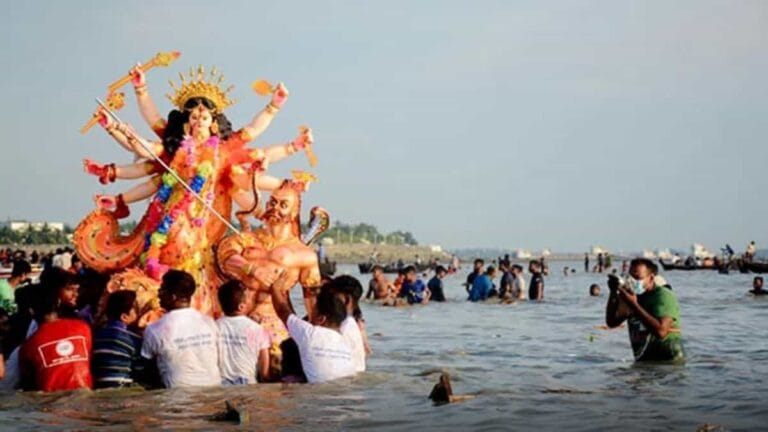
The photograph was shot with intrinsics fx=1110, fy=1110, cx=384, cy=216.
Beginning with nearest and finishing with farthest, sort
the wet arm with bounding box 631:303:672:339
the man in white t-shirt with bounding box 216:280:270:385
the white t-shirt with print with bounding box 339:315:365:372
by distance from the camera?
the man in white t-shirt with bounding box 216:280:270:385
the white t-shirt with print with bounding box 339:315:365:372
the wet arm with bounding box 631:303:672:339

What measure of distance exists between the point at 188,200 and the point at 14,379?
2383 millimetres

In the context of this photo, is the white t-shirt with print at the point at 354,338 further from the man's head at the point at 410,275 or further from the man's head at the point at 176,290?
the man's head at the point at 410,275

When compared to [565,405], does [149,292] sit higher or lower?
higher

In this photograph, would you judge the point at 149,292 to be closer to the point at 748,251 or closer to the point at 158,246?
the point at 158,246

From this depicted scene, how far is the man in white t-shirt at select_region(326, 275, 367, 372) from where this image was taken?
10.7 metres

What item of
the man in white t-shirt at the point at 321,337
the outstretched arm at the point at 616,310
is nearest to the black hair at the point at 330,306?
the man in white t-shirt at the point at 321,337

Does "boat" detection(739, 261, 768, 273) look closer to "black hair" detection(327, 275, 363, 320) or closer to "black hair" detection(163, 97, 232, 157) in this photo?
"black hair" detection(327, 275, 363, 320)

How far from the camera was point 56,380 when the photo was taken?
964cm

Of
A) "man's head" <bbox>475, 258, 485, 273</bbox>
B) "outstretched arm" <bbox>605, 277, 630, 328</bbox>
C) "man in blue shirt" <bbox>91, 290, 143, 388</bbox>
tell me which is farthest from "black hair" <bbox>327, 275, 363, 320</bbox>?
"man's head" <bbox>475, 258, 485, 273</bbox>

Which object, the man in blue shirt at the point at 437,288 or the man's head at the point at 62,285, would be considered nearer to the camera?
the man's head at the point at 62,285

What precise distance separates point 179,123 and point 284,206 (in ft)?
4.59

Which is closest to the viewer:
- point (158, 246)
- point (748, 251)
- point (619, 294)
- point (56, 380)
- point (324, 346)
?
point (56, 380)

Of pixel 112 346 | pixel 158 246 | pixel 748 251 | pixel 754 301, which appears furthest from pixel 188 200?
pixel 748 251

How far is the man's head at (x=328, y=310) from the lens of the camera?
10383 mm
